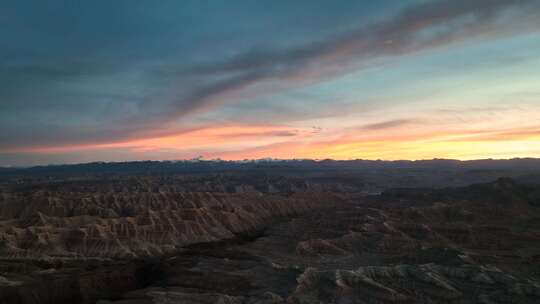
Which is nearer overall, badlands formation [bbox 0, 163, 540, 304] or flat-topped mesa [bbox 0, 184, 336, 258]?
badlands formation [bbox 0, 163, 540, 304]

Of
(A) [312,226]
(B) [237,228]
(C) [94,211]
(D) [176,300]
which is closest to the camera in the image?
(D) [176,300]

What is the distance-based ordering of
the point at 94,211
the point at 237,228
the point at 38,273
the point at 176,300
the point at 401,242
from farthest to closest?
the point at 94,211
the point at 237,228
the point at 401,242
the point at 38,273
the point at 176,300

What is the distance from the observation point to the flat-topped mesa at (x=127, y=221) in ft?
226

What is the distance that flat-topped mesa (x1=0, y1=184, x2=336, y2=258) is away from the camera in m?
69.0

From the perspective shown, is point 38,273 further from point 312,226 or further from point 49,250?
point 312,226

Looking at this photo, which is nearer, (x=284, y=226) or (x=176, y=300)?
(x=176, y=300)

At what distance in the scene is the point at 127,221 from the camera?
78938 mm

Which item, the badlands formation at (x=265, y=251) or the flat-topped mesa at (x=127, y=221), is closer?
the badlands formation at (x=265, y=251)

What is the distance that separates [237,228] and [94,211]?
98.9 ft

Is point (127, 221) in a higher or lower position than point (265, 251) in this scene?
higher

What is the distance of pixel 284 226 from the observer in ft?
279

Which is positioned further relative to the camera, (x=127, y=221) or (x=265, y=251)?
(x=127, y=221)

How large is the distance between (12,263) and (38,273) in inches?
329

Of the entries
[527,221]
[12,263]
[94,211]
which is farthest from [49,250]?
[527,221]
